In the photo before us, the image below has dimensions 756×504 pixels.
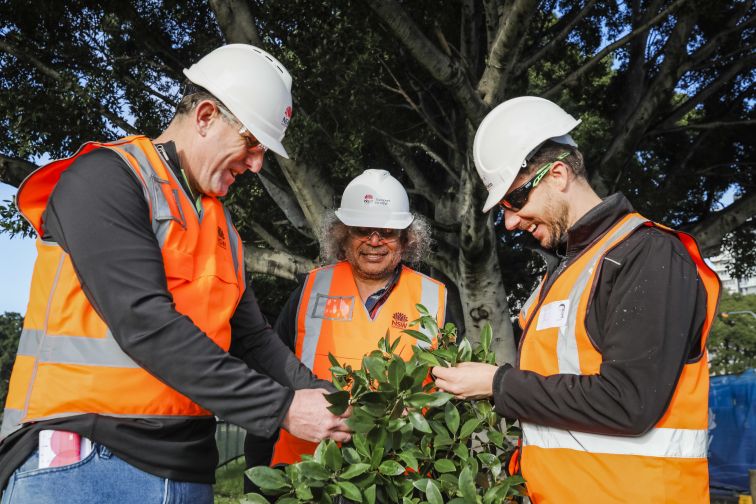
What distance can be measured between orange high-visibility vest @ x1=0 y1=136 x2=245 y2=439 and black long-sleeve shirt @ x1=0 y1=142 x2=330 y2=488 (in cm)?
4

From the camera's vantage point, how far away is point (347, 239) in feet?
12.7

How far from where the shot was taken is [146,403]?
6.06 ft

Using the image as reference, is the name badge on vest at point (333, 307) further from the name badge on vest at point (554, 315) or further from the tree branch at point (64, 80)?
the tree branch at point (64, 80)

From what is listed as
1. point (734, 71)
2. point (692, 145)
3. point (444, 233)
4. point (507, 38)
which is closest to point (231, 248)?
point (507, 38)

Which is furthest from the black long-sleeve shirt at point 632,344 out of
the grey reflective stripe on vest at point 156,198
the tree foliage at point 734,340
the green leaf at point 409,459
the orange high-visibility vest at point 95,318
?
the tree foliage at point 734,340

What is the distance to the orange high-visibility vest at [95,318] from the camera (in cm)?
177

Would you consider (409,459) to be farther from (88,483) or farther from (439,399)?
(88,483)

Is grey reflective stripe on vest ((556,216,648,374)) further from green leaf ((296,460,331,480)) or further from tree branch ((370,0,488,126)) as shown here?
tree branch ((370,0,488,126))

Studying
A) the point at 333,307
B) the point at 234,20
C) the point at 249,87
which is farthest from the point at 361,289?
the point at 234,20

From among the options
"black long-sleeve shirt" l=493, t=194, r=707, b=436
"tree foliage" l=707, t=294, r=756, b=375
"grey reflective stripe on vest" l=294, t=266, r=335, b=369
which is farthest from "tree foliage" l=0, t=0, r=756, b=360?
"tree foliage" l=707, t=294, r=756, b=375

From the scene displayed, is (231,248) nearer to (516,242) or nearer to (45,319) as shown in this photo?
(45,319)

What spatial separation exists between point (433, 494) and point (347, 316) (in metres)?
1.70

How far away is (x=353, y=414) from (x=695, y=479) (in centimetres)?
103

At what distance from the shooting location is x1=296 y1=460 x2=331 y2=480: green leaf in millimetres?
1827
